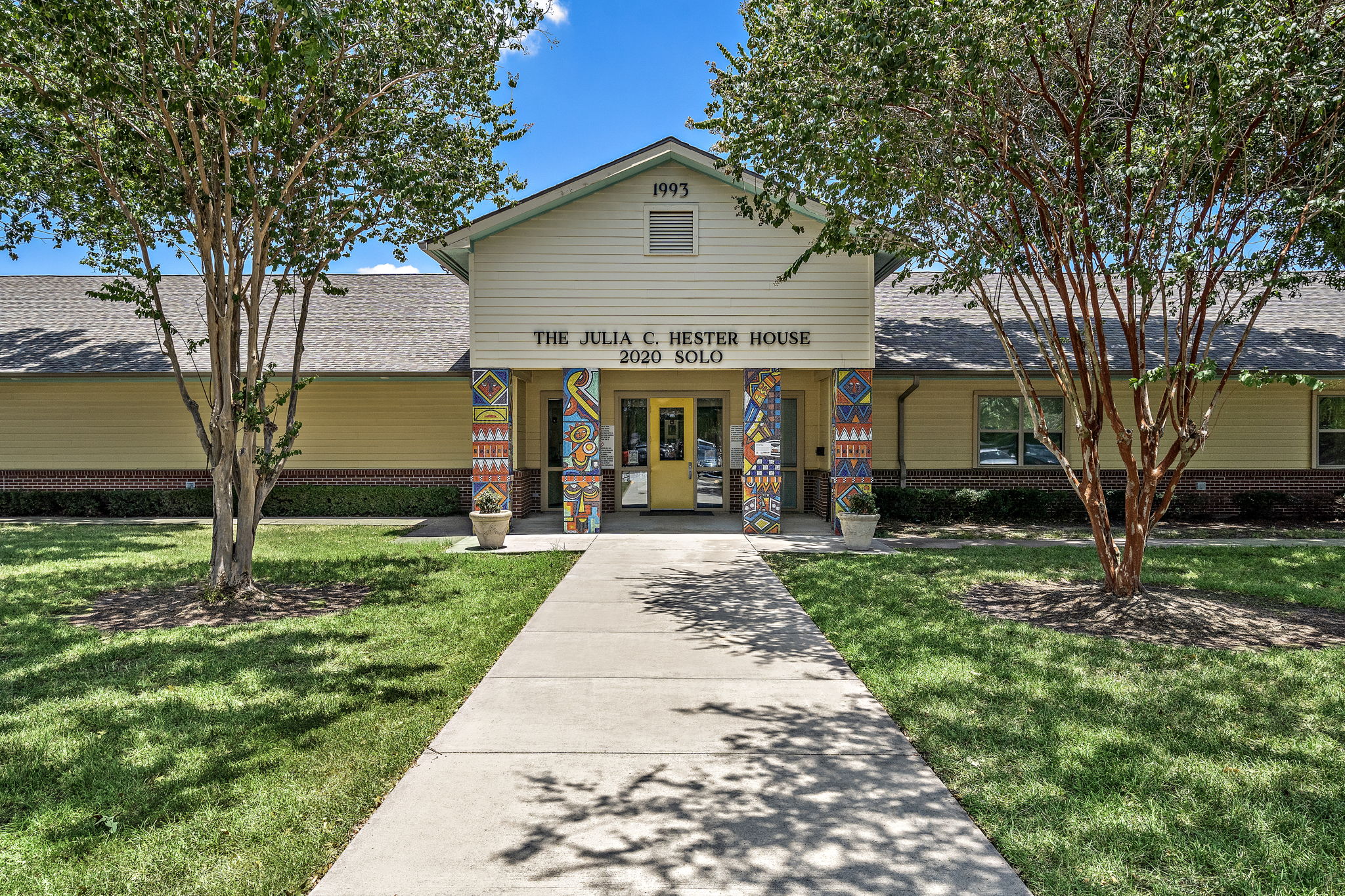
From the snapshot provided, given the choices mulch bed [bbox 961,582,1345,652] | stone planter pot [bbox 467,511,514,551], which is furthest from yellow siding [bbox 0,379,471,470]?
mulch bed [bbox 961,582,1345,652]

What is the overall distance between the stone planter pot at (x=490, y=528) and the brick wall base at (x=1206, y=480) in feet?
26.9

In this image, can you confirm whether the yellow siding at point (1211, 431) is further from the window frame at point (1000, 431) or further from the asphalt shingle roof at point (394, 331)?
the asphalt shingle roof at point (394, 331)

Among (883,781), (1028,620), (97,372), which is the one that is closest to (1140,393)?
(1028,620)

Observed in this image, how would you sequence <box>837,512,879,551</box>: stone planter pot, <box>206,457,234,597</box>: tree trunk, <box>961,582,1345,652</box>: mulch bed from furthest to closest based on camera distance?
<box>837,512,879,551</box>: stone planter pot
<box>206,457,234,597</box>: tree trunk
<box>961,582,1345,652</box>: mulch bed

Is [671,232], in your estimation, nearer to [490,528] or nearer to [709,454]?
[709,454]

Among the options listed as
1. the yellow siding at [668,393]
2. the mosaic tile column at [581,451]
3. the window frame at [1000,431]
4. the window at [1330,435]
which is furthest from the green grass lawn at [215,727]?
the window at [1330,435]

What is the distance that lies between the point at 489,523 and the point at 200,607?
4336mm

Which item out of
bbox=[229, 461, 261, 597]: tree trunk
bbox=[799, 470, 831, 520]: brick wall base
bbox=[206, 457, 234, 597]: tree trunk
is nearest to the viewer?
bbox=[206, 457, 234, 597]: tree trunk

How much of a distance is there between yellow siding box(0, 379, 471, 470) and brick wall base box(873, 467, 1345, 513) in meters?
9.88

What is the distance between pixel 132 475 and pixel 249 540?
10.8 meters

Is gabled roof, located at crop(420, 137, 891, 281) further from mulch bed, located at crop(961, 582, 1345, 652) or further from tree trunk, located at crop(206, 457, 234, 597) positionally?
mulch bed, located at crop(961, 582, 1345, 652)

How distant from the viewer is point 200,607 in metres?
7.85

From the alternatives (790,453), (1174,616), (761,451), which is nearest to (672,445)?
(790,453)

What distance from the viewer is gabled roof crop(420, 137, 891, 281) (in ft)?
41.6
